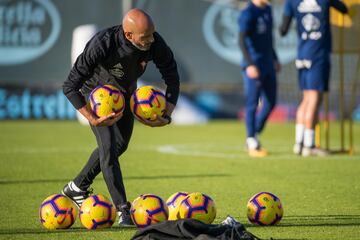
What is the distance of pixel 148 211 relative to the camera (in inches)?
282

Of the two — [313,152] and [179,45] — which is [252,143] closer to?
[313,152]

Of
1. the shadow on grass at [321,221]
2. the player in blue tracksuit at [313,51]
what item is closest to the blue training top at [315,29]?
the player in blue tracksuit at [313,51]

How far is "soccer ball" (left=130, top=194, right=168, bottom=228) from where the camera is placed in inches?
281

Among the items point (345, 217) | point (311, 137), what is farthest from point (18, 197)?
point (311, 137)

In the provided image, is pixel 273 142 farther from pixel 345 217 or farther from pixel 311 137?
pixel 345 217

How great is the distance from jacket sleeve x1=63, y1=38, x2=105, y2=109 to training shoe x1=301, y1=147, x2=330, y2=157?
7.09 m

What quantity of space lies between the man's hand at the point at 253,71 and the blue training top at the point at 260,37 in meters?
0.16

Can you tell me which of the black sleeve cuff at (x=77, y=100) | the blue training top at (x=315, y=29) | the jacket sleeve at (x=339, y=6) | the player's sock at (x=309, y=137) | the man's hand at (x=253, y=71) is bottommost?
the player's sock at (x=309, y=137)

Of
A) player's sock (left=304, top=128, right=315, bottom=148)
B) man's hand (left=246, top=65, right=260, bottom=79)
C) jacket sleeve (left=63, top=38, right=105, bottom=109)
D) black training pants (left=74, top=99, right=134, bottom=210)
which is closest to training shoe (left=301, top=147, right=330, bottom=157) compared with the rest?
player's sock (left=304, top=128, right=315, bottom=148)

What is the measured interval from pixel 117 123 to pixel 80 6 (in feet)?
52.8

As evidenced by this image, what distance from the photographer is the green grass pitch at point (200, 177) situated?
295 inches

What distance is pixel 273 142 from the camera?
17.2 metres

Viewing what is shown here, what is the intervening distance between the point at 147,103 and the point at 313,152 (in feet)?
23.2

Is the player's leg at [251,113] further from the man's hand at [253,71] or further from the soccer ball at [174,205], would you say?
the soccer ball at [174,205]
